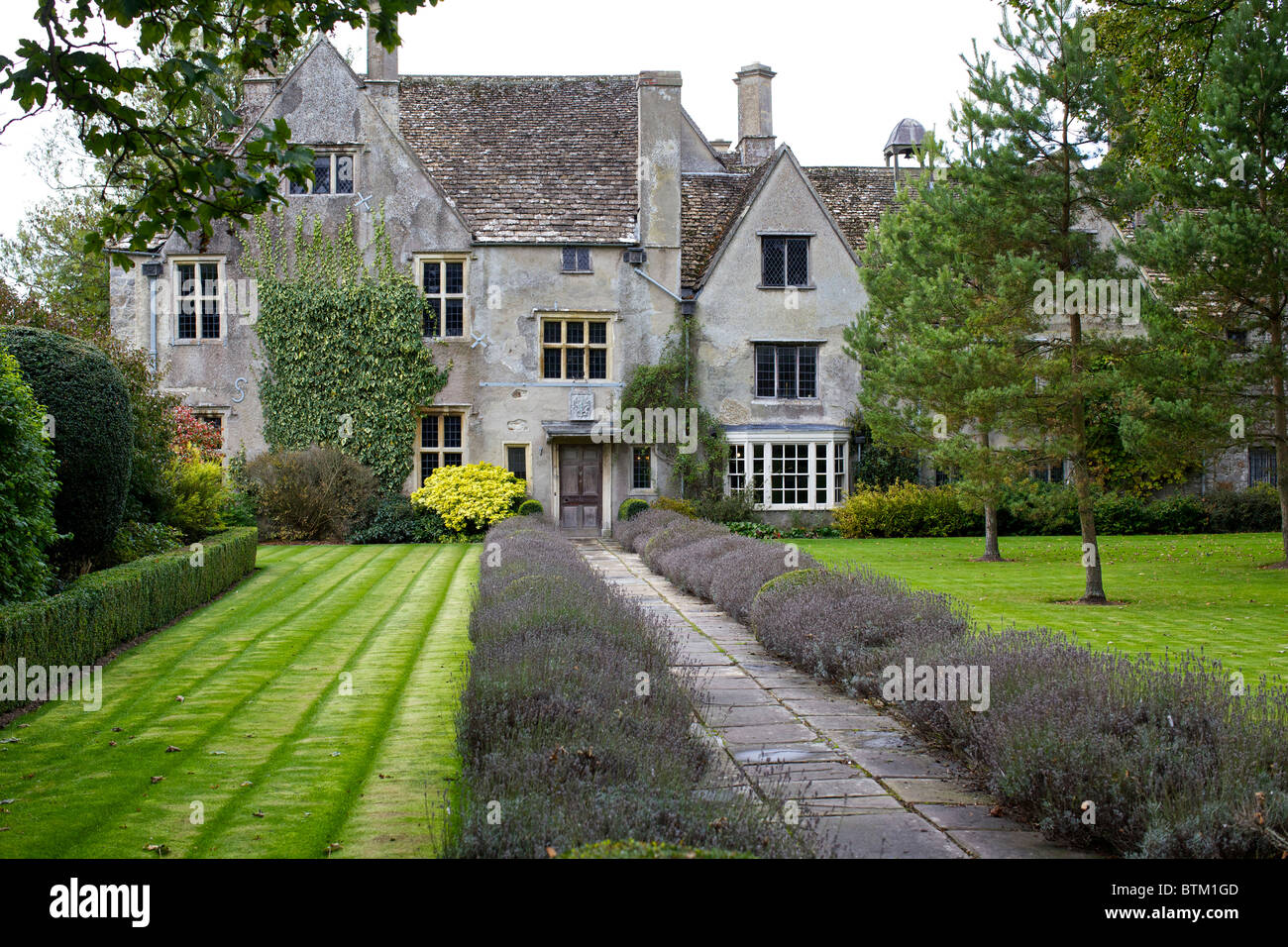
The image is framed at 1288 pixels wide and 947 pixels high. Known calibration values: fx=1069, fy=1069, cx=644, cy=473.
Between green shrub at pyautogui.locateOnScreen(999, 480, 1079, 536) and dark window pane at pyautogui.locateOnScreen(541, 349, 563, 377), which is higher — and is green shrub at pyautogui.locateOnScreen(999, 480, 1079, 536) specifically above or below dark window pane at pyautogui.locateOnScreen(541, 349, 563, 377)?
below

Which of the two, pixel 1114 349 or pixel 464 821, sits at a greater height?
pixel 1114 349

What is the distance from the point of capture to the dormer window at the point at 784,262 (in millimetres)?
28141

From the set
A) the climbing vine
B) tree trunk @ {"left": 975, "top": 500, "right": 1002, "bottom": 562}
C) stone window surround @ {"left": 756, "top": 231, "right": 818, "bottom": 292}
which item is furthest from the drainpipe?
tree trunk @ {"left": 975, "top": 500, "right": 1002, "bottom": 562}

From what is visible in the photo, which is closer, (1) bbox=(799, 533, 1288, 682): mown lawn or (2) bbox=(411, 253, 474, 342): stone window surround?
(1) bbox=(799, 533, 1288, 682): mown lawn

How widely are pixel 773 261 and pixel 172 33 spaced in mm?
22492

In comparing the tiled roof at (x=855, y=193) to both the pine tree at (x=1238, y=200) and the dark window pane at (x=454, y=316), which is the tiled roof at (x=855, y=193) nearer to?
the dark window pane at (x=454, y=316)

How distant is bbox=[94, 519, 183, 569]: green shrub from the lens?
13.1 meters

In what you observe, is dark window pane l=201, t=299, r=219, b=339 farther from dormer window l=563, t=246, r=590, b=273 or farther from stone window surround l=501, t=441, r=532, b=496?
dormer window l=563, t=246, r=590, b=273

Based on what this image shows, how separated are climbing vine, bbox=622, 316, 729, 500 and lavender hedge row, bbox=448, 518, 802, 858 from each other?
1756 centimetres

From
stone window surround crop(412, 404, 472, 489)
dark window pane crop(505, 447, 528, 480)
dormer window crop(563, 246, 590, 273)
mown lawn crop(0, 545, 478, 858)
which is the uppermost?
dormer window crop(563, 246, 590, 273)

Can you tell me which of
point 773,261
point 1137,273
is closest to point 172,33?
point 1137,273

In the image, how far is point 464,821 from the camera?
4352 millimetres

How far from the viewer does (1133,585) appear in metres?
16.5
